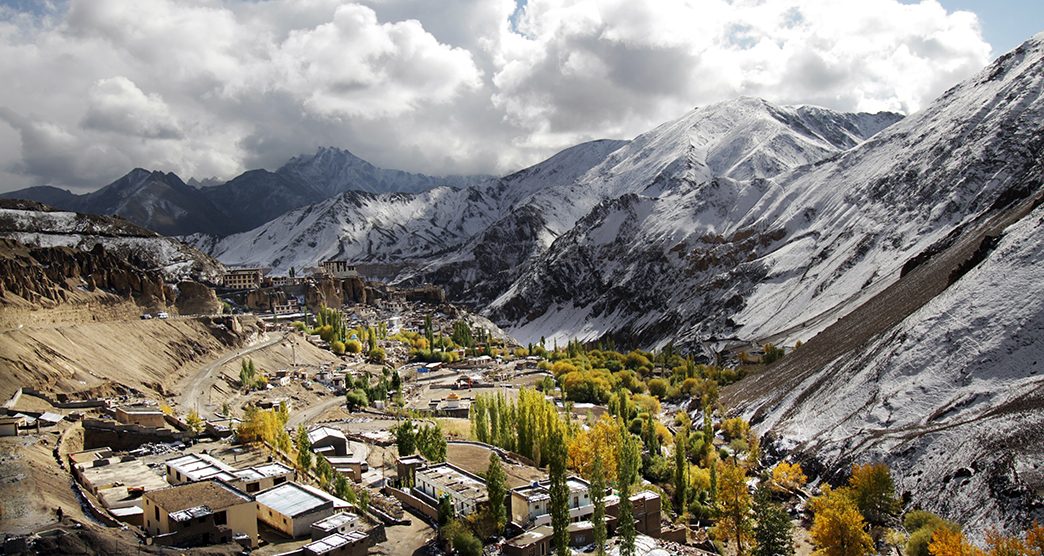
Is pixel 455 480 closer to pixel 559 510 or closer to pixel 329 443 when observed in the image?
pixel 559 510

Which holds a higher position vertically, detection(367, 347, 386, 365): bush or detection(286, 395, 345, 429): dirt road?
detection(367, 347, 386, 365): bush

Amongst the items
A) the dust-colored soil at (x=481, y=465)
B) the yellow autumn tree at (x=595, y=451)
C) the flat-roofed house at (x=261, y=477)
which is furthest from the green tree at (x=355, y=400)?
the flat-roofed house at (x=261, y=477)

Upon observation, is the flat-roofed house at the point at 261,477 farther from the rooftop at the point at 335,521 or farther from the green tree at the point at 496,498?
the green tree at the point at 496,498

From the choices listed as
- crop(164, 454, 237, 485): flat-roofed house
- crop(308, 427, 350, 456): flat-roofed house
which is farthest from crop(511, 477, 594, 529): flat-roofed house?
crop(308, 427, 350, 456): flat-roofed house

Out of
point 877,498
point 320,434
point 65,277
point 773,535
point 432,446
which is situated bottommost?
point 877,498

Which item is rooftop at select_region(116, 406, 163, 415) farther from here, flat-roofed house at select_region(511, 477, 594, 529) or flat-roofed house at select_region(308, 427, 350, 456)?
flat-roofed house at select_region(511, 477, 594, 529)

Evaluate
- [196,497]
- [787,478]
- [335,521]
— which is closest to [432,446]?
[335,521]
